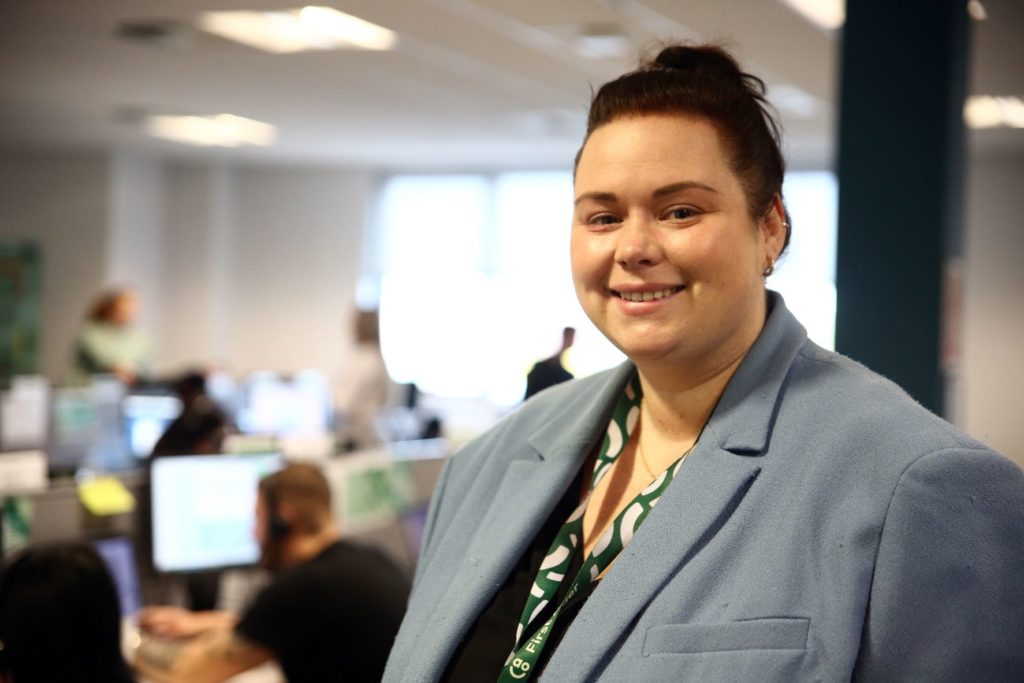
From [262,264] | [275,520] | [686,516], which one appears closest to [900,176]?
[686,516]

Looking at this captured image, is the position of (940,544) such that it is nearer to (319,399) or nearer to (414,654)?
(414,654)

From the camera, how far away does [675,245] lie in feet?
3.48

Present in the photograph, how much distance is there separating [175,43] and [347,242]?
4.91 meters

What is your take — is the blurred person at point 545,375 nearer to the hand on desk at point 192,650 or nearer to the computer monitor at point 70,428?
the hand on desk at point 192,650

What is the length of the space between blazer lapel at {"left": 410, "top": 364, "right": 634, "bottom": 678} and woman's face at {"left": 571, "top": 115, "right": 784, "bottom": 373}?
148 mm

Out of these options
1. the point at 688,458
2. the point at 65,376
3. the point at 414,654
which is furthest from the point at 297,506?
the point at 65,376

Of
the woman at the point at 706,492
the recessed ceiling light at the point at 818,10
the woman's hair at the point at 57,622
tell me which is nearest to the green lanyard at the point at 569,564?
the woman at the point at 706,492

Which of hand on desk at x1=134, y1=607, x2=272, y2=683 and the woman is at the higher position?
the woman

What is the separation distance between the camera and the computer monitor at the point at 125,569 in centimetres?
339

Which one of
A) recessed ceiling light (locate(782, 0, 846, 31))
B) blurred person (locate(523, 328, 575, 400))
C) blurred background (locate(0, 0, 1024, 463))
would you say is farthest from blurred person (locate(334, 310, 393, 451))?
recessed ceiling light (locate(782, 0, 846, 31))

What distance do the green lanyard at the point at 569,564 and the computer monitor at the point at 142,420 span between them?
477 cm

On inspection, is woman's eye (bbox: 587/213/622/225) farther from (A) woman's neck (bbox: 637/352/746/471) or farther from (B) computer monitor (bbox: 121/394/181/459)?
(B) computer monitor (bbox: 121/394/181/459)

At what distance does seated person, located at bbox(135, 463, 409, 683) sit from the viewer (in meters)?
2.71

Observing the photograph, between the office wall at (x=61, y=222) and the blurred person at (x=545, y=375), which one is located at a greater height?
the office wall at (x=61, y=222)
